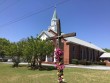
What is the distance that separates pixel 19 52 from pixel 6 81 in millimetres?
17918

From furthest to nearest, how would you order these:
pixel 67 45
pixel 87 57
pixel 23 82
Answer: pixel 87 57 < pixel 67 45 < pixel 23 82

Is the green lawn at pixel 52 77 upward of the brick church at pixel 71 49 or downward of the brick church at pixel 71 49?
downward

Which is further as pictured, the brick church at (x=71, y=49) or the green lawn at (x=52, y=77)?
the brick church at (x=71, y=49)

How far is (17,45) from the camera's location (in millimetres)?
39188

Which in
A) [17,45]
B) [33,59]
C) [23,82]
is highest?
[17,45]

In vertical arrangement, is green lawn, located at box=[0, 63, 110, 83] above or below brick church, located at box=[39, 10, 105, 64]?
below

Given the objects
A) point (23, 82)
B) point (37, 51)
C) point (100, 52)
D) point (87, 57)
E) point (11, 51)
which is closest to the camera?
point (23, 82)

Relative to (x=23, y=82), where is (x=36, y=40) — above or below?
above

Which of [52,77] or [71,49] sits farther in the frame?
[71,49]

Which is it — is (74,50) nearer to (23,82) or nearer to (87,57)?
(87,57)

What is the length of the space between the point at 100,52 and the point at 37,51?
41650 mm

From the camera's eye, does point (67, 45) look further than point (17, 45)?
Yes

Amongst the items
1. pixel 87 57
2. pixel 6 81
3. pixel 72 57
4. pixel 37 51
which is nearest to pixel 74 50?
pixel 72 57

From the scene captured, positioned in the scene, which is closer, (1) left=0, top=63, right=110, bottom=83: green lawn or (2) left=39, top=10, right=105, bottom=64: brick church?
(1) left=0, top=63, right=110, bottom=83: green lawn
